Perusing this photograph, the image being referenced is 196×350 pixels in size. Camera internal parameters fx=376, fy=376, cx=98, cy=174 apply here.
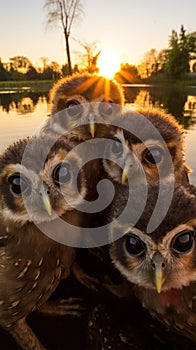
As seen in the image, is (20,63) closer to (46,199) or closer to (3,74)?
(3,74)

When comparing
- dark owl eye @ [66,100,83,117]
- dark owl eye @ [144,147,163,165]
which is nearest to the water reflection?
dark owl eye @ [66,100,83,117]

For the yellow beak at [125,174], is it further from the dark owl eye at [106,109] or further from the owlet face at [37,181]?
the dark owl eye at [106,109]

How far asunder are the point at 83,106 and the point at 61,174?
0.80 metres

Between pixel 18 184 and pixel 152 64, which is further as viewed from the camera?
pixel 152 64

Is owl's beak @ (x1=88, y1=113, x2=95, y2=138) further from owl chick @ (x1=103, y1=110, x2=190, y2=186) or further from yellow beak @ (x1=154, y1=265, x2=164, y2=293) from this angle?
yellow beak @ (x1=154, y1=265, x2=164, y2=293)

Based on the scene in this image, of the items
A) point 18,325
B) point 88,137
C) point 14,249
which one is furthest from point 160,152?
point 18,325

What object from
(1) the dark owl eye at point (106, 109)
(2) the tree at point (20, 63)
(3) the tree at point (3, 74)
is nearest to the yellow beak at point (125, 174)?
(1) the dark owl eye at point (106, 109)

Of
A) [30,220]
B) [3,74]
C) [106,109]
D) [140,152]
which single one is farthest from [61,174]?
[3,74]

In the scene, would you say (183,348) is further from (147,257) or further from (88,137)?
(88,137)

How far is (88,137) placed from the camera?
2.15 metres

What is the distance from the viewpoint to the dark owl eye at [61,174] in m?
1.76

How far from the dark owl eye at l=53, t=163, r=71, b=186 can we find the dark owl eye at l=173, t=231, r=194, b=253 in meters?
0.60

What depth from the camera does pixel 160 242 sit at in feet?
4.96

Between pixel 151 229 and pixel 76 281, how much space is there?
0.72m
